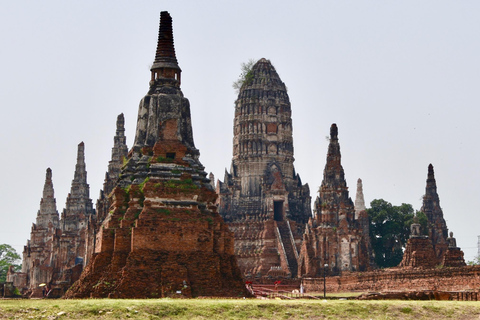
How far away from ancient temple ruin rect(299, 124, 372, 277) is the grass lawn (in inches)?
1321

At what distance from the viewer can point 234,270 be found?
117 ft

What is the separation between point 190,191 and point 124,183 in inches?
140

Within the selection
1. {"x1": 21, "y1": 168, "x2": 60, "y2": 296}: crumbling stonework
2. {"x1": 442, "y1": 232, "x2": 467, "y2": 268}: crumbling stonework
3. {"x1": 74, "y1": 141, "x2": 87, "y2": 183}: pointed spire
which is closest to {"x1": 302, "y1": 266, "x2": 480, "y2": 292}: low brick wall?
{"x1": 442, "y1": 232, "x2": 467, "y2": 268}: crumbling stonework

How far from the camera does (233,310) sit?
26344 millimetres

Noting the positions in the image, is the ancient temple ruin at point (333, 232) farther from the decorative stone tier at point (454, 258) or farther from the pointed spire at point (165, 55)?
the pointed spire at point (165, 55)

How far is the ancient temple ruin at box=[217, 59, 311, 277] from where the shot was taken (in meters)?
73.3

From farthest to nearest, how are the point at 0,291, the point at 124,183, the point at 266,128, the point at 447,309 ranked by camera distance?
1. the point at 266,128
2. the point at 0,291
3. the point at 124,183
4. the point at 447,309

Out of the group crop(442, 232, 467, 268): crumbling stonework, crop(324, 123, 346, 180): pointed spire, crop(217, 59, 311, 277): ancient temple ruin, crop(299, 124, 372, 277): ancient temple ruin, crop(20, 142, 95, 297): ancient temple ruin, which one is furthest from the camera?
crop(217, 59, 311, 277): ancient temple ruin

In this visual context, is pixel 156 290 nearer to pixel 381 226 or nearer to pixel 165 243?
pixel 165 243

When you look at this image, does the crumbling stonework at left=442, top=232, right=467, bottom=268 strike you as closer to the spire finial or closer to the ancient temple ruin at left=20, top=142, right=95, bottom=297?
the spire finial

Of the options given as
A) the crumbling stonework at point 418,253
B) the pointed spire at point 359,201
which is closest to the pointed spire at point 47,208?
the pointed spire at point 359,201

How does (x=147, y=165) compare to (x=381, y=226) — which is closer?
(x=147, y=165)

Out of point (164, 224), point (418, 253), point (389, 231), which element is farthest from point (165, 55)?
point (389, 231)

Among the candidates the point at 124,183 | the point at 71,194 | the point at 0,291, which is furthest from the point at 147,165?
the point at 71,194
